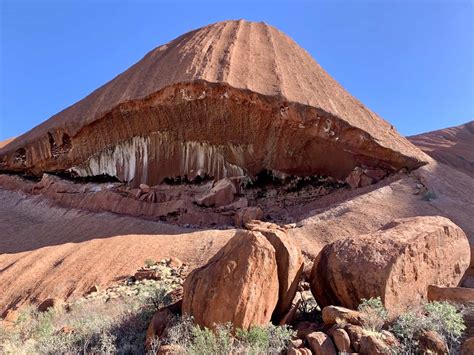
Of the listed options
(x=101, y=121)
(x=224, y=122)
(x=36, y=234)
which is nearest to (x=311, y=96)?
(x=224, y=122)

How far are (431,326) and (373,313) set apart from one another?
0.63m

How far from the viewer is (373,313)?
16.3 feet

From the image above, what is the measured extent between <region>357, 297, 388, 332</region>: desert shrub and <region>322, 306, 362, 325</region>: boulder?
0.28 ft

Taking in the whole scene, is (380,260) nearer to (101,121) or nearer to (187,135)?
(187,135)

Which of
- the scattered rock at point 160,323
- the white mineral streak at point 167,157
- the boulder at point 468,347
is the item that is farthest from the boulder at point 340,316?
the white mineral streak at point 167,157

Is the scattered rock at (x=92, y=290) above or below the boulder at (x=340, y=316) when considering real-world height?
below

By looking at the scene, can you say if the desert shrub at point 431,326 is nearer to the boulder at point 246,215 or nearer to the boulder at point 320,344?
the boulder at point 320,344

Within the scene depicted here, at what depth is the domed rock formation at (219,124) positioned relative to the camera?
48.3 ft

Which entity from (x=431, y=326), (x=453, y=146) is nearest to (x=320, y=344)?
(x=431, y=326)

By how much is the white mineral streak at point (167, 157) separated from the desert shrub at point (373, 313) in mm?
11303

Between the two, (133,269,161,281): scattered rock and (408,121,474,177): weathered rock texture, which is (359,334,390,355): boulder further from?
(408,121,474,177): weathered rock texture

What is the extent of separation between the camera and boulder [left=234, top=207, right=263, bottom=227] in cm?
1389

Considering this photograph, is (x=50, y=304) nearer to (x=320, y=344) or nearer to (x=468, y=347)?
(x=320, y=344)

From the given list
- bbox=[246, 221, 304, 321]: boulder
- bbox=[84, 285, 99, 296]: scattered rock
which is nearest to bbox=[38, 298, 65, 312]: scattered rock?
bbox=[84, 285, 99, 296]: scattered rock
